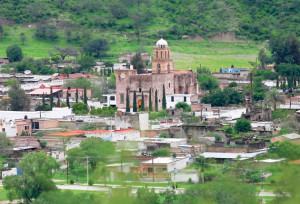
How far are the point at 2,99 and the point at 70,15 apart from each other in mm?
46487

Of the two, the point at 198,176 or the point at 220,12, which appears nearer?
the point at 198,176

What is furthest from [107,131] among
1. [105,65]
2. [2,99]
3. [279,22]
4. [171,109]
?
[279,22]

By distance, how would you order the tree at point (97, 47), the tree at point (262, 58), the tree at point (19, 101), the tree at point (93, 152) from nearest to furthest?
the tree at point (93, 152) < the tree at point (19, 101) < the tree at point (262, 58) < the tree at point (97, 47)

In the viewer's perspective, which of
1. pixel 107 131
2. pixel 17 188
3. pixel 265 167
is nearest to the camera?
pixel 17 188

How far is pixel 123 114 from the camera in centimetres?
6606

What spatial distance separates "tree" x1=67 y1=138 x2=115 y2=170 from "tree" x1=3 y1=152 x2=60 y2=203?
2.40 metres

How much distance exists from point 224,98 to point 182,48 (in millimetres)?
35700

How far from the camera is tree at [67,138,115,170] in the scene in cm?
5366

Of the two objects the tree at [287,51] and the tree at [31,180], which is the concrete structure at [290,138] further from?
the tree at [287,51]

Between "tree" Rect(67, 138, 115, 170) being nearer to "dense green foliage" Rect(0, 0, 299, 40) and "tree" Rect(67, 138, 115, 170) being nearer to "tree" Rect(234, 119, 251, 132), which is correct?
"tree" Rect(234, 119, 251, 132)

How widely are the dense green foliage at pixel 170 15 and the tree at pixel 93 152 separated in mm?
62846

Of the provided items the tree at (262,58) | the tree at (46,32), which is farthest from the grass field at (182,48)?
the tree at (262,58)

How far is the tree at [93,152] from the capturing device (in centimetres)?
5366

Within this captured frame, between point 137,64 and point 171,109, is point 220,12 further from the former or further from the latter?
point 171,109
